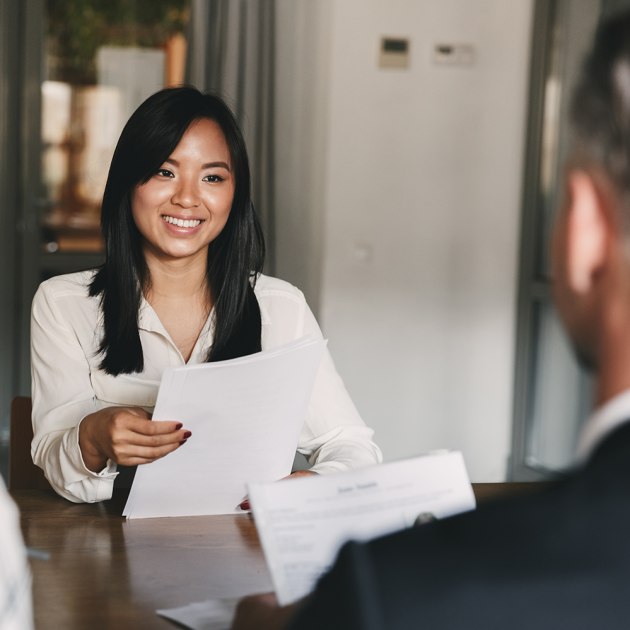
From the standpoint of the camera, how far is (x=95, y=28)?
3.86 metres

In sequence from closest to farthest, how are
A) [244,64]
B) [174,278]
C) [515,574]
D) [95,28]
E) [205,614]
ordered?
[515,574] < [205,614] < [174,278] < [244,64] < [95,28]

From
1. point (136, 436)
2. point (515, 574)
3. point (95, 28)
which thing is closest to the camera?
point (515, 574)

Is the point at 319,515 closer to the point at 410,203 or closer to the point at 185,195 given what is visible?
the point at 185,195

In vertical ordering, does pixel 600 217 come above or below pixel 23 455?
above

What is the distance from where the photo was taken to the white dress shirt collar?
46 cm

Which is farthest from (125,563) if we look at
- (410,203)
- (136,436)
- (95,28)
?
(95,28)

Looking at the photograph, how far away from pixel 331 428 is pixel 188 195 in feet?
1.86

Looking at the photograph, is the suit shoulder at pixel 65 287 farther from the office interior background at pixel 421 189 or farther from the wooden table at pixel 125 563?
the office interior background at pixel 421 189

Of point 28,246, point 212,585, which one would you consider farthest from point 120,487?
point 28,246

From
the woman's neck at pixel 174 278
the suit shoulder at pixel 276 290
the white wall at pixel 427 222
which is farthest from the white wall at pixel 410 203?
the woman's neck at pixel 174 278

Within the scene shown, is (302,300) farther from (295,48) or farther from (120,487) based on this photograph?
(295,48)

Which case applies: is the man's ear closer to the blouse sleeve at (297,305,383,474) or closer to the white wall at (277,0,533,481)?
the blouse sleeve at (297,305,383,474)

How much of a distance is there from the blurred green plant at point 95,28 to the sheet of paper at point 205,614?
11.3ft

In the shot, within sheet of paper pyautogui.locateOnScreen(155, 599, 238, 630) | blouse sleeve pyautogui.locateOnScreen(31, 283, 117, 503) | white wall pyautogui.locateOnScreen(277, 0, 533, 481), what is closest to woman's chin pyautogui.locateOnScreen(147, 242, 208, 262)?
blouse sleeve pyautogui.locateOnScreen(31, 283, 117, 503)
